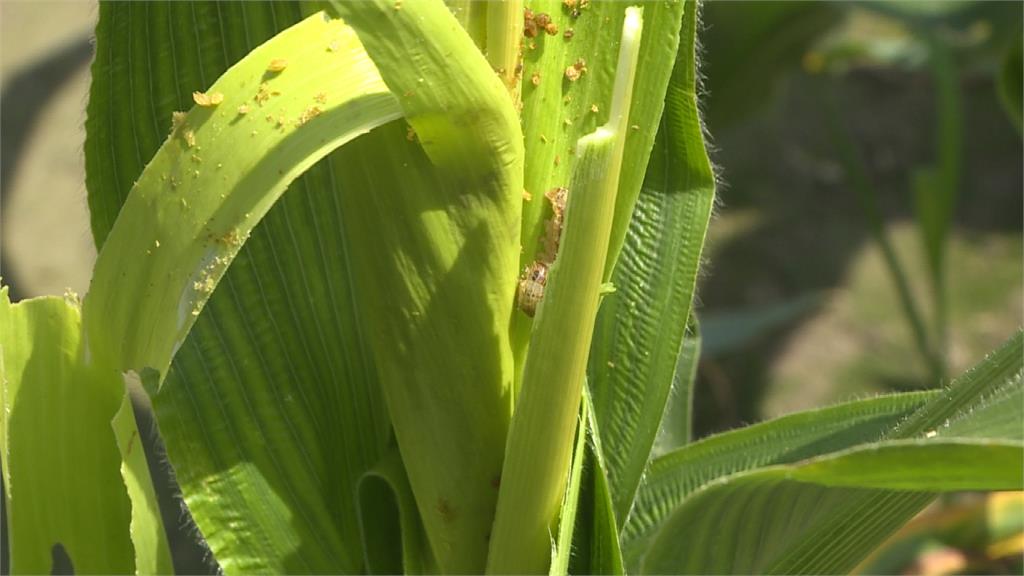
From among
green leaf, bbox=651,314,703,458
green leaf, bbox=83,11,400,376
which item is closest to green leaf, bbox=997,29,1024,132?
green leaf, bbox=651,314,703,458

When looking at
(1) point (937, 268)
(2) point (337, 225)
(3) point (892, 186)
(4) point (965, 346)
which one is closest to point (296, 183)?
(2) point (337, 225)

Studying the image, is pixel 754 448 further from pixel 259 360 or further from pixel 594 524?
pixel 259 360

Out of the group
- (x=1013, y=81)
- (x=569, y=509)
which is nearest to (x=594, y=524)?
(x=569, y=509)

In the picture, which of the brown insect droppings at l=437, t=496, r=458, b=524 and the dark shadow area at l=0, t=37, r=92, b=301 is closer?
the brown insect droppings at l=437, t=496, r=458, b=524

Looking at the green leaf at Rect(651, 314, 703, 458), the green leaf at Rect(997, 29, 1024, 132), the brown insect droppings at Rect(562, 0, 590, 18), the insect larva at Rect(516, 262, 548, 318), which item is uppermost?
the green leaf at Rect(997, 29, 1024, 132)

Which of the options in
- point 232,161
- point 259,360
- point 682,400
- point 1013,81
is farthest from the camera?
point 1013,81

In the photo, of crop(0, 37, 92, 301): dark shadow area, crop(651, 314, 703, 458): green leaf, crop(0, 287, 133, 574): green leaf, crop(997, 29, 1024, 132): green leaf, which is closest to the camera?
crop(0, 287, 133, 574): green leaf

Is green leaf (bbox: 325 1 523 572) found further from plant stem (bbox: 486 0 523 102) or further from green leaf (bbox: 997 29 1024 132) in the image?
green leaf (bbox: 997 29 1024 132)
